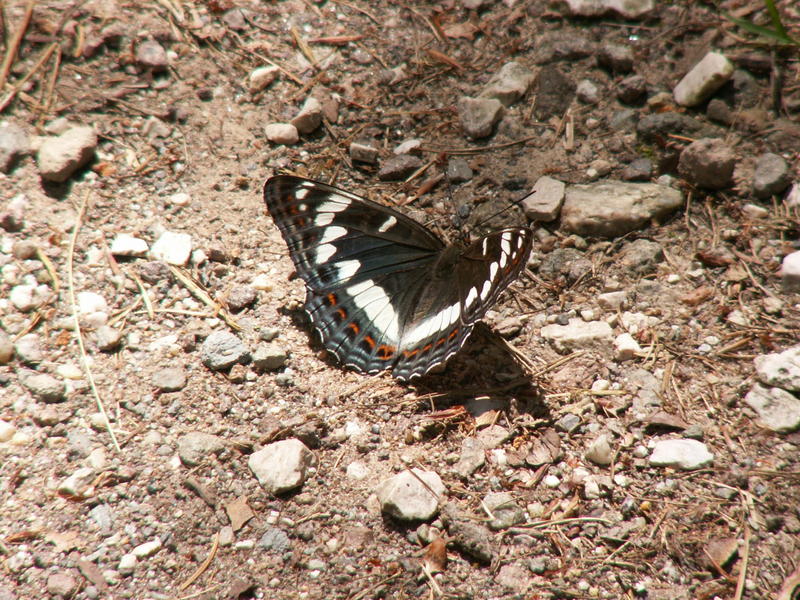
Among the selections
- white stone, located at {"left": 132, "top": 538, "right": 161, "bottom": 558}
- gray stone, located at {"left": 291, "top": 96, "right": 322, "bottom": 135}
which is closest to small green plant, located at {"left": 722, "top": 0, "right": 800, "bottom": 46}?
gray stone, located at {"left": 291, "top": 96, "right": 322, "bottom": 135}

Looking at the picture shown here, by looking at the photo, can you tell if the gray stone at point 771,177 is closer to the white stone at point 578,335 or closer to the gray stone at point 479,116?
the white stone at point 578,335

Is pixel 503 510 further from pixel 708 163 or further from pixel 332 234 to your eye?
pixel 708 163

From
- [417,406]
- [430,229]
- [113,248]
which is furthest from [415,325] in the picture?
[113,248]

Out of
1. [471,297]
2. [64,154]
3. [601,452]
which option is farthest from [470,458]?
[64,154]

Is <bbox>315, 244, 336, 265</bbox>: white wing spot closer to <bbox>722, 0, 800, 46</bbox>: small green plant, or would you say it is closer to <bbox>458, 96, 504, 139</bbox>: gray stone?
<bbox>458, 96, 504, 139</bbox>: gray stone

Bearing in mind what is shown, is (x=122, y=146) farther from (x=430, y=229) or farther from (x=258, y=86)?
(x=430, y=229)

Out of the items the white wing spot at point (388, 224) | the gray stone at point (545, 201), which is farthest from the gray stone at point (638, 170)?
the white wing spot at point (388, 224)
